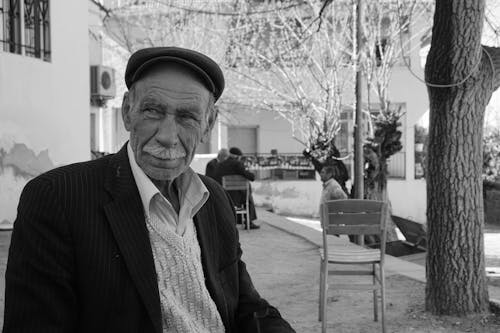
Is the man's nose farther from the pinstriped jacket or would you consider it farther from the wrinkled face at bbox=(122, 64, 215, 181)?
the pinstriped jacket

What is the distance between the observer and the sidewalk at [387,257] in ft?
23.9

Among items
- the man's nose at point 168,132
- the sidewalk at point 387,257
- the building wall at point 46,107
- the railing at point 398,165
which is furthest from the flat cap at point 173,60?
the railing at point 398,165

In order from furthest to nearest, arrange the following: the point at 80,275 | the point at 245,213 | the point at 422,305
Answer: the point at 245,213, the point at 422,305, the point at 80,275

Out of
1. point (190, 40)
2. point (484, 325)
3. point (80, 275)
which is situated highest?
point (190, 40)

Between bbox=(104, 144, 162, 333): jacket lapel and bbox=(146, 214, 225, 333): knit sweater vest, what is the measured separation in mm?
53

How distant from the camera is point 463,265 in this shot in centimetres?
554

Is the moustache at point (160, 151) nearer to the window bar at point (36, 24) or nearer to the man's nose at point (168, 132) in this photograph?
the man's nose at point (168, 132)

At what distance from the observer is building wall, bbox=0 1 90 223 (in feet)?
30.6

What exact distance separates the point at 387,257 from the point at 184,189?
24.9ft

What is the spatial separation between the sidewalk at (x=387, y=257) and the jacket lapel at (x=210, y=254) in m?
4.51

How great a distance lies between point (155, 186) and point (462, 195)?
167 inches

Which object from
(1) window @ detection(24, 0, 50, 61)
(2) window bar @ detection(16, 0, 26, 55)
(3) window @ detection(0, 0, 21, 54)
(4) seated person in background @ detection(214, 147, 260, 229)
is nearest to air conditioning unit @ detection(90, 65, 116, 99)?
(4) seated person in background @ detection(214, 147, 260, 229)

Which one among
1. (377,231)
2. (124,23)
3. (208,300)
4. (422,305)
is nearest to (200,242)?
(208,300)

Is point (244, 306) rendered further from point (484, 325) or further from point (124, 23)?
point (124, 23)
